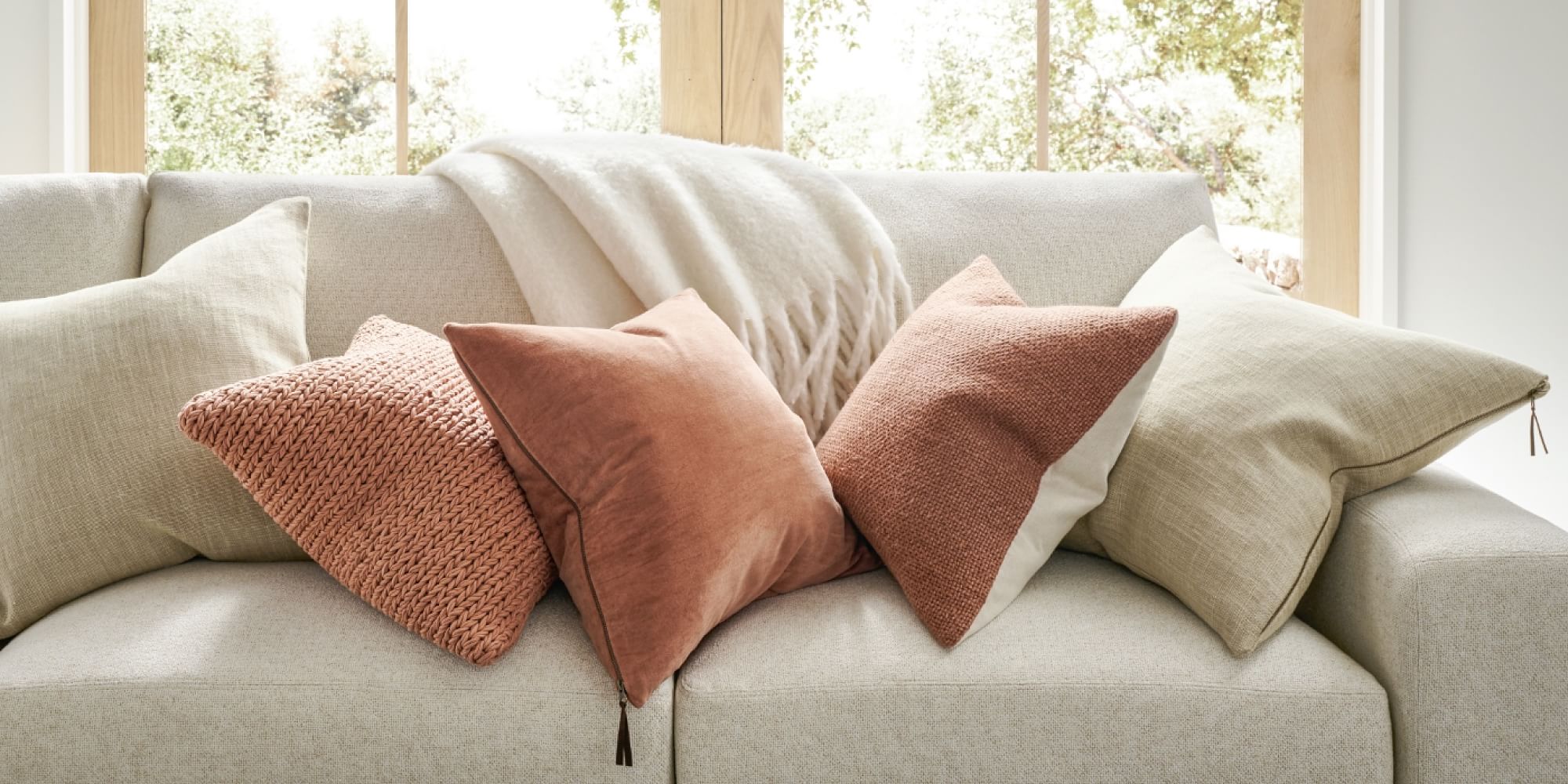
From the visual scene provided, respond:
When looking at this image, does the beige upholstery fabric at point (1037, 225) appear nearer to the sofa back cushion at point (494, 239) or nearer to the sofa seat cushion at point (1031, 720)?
the sofa back cushion at point (494, 239)

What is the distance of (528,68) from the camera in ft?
7.13

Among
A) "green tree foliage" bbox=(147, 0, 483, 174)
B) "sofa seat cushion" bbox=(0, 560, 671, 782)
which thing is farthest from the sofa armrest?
"green tree foliage" bbox=(147, 0, 483, 174)

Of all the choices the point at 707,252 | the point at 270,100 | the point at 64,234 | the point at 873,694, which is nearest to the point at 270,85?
the point at 270,100

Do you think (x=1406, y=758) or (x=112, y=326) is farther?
(x=112, y=326)

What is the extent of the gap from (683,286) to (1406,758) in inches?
40.0

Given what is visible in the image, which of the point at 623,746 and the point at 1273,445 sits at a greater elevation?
the point at 1273,445

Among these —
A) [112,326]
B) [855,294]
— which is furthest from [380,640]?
[855,294]

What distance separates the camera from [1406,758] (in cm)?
100

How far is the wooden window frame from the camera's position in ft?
6.87

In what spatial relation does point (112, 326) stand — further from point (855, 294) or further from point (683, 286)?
point (855, 294)

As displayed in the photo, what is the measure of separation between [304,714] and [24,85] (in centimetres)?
171

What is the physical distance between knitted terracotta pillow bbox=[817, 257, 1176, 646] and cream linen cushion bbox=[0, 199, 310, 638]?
2.31 feet

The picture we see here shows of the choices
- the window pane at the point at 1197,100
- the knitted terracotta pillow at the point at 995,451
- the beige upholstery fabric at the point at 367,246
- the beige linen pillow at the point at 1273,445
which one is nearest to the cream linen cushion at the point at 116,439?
the beige upholstery fabric at the point at 367,246

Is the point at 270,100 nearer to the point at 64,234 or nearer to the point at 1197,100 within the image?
the point at 64,234
